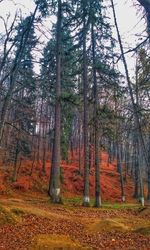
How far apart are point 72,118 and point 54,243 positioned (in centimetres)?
1853

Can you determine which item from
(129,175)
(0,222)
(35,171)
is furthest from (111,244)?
(129,175)

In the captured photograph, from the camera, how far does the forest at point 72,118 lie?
377 inches

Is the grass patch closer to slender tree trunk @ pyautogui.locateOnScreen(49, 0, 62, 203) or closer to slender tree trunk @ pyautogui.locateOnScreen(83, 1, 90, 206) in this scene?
slender tree trunk @ pyautogui.locateOnScreen(49, 0, 62, 203)

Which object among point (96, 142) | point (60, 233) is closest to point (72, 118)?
point (96, 142)

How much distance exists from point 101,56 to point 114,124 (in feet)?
14.5

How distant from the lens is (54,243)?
26.9 ft

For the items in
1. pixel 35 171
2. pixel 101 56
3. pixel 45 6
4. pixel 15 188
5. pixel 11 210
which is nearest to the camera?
pixel 11 210

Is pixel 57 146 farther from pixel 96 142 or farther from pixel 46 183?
pixel 46 183

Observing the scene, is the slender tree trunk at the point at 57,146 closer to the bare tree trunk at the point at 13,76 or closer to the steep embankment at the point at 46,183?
the bare tree trunk at the point at 13,76

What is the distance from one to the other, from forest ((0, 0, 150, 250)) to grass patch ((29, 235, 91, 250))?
0.03 m

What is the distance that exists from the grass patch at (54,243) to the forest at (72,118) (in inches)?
1.0

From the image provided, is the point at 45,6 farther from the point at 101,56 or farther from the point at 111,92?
the point at 111,92

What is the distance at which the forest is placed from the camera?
9586 millimetres

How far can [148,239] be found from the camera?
9102 mm
